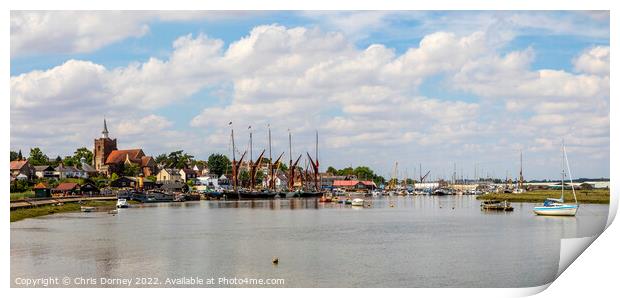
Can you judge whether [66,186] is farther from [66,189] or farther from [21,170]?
[21,170]

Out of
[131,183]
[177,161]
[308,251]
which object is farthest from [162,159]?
[308,251]

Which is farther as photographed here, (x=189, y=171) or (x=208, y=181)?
(x=189, y=171)

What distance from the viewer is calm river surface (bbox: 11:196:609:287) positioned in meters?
26.4

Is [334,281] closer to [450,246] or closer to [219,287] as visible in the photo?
[219,287]

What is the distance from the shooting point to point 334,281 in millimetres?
25328

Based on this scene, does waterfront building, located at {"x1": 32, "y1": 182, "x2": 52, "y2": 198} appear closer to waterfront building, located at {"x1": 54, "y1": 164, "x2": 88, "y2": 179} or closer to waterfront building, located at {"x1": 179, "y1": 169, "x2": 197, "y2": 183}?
waterfront building, located at {"x1": 54, "y1": 164, "x2": 88, "y2": 179}

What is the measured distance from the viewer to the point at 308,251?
1289 inches

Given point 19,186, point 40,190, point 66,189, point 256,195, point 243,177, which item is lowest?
point 256,195

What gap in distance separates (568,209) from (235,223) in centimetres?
2597

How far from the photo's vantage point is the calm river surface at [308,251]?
1039 inches

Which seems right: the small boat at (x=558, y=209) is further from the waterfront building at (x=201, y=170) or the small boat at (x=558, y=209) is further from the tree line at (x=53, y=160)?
the waterfront building at (x=201, y=170)

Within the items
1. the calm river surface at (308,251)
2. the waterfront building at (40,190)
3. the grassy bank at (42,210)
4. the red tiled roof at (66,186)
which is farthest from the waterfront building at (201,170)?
the calm river surface at (308,251)

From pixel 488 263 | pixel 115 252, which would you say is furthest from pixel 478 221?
pixel 115 252
